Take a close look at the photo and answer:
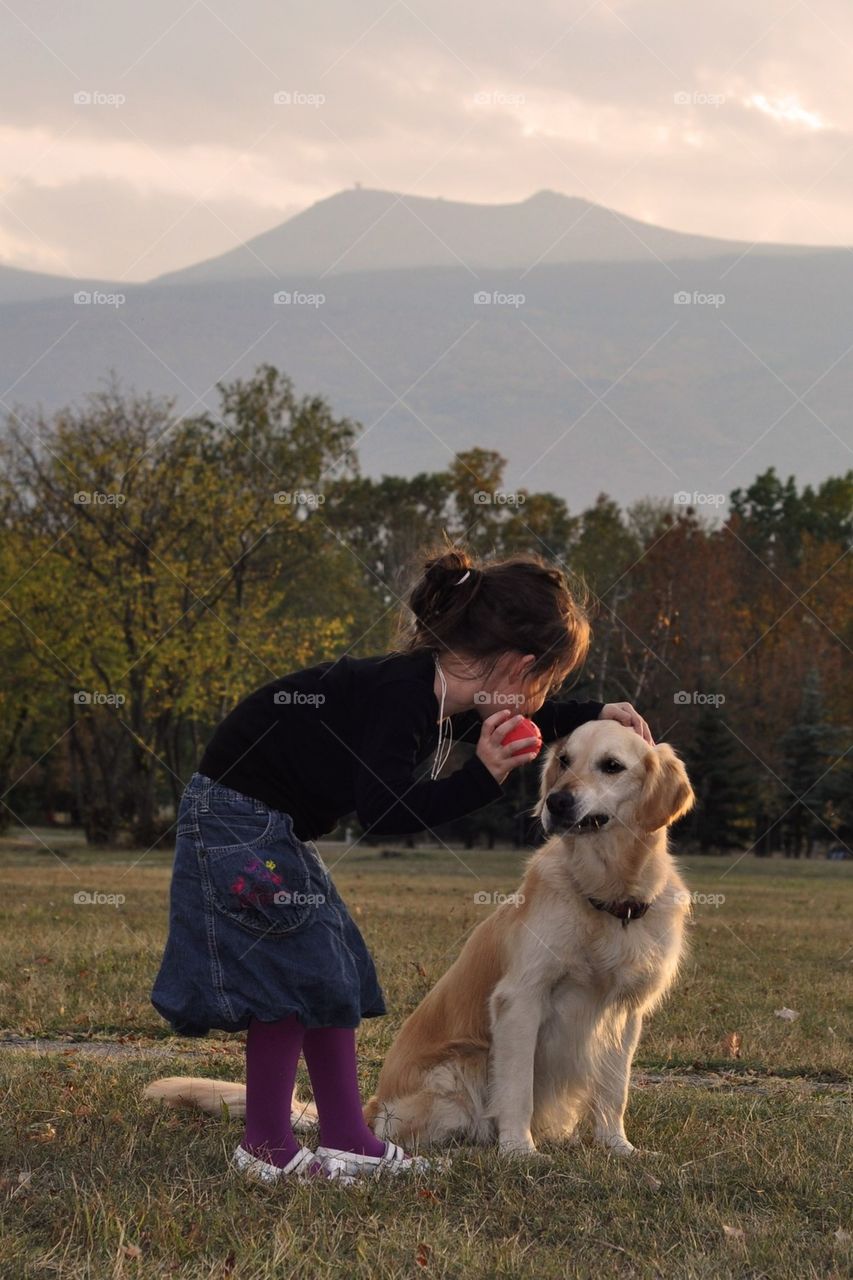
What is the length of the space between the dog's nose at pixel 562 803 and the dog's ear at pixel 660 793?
291 mm

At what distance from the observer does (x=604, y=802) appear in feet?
15.7

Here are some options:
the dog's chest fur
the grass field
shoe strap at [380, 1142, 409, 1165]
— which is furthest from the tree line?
shoe strap at [380, 1142, 409, 1165]

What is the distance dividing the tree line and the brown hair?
66.5ft

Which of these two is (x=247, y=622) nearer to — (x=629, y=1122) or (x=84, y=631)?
(x=84, y=631)

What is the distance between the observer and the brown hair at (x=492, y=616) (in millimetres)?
4094

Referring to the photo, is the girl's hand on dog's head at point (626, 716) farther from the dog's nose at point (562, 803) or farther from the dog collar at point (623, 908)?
the dog collar at point (623, 908)

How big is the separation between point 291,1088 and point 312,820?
2.81 ft

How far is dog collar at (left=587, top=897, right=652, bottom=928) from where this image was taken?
4.69 metres

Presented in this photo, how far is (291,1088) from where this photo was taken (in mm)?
4270

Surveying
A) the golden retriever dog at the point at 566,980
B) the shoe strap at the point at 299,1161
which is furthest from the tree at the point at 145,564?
the shoe strap at the point at 299,1161

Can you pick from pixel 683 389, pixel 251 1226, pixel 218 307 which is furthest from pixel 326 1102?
pixel 683 389

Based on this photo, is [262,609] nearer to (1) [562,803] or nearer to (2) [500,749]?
(1) [562,803]

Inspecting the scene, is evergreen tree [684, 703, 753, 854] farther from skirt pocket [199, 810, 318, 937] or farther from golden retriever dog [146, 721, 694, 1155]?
skirt pocket [199, 810, 318, 937]

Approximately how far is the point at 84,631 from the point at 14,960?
20302mm
